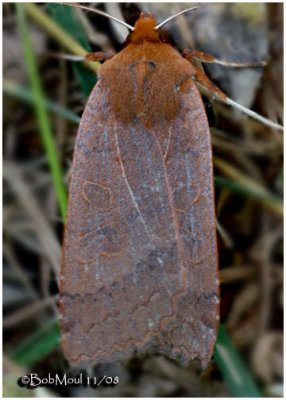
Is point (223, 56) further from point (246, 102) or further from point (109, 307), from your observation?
point (109, 307)

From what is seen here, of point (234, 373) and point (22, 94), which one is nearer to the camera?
point (234, 373)

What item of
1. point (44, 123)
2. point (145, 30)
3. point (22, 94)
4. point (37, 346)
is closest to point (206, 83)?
point (145, 30)

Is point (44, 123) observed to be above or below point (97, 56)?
below

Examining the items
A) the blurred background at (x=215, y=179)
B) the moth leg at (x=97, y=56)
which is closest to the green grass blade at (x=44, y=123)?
the blurred background at (x=215, y=179)

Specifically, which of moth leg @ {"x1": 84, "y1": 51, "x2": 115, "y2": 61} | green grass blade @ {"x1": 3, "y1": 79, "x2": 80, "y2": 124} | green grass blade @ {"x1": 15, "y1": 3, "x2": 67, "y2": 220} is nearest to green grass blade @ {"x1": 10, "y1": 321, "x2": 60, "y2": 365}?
green grass blade @ {"x1": 15, "y1": 3, "x2": 67, "y2": 220}

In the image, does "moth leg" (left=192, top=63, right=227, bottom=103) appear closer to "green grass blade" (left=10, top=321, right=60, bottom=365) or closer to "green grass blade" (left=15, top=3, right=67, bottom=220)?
"green grass blade" (left=15, top=3, right=67, bottom=220)

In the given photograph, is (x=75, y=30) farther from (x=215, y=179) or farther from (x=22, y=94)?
(x=215, y=179)

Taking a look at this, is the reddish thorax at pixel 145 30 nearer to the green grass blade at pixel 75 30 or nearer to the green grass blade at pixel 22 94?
the green grass blade at pixel 75 30
